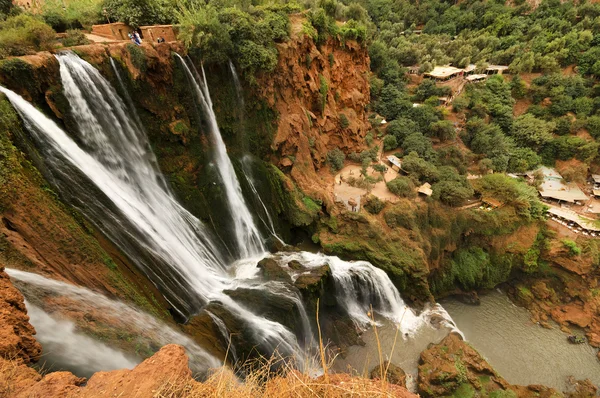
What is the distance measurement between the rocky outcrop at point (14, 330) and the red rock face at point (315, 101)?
1275 centimetres

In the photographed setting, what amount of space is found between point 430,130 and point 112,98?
22664 mm

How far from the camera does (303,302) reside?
39.2 ft

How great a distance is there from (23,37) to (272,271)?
11569mm

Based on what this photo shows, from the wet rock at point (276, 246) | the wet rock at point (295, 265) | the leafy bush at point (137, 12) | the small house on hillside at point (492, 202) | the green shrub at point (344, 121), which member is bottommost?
the small house on hillside at point (492, 202)

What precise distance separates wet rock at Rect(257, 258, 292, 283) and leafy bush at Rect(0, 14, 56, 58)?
10.7 m

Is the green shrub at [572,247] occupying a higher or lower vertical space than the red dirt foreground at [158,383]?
lower

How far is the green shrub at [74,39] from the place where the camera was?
10453mm

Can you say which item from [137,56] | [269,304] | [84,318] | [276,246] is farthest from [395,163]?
[84,318]

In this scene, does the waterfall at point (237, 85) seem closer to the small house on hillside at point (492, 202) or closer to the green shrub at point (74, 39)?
the green shrub at point (74, 39)

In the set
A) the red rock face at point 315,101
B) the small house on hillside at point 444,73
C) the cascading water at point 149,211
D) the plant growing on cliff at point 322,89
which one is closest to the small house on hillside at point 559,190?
the small house on hillside at point 444,73

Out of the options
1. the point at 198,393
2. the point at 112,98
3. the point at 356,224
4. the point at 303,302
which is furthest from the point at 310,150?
the point at 198,393

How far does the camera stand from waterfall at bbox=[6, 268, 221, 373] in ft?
18.3

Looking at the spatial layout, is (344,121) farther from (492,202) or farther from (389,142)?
(492,202)

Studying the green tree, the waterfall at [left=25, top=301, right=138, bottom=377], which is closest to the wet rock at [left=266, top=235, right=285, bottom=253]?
the waterfall at [left=25, top=301, right=138, bottom=377]
